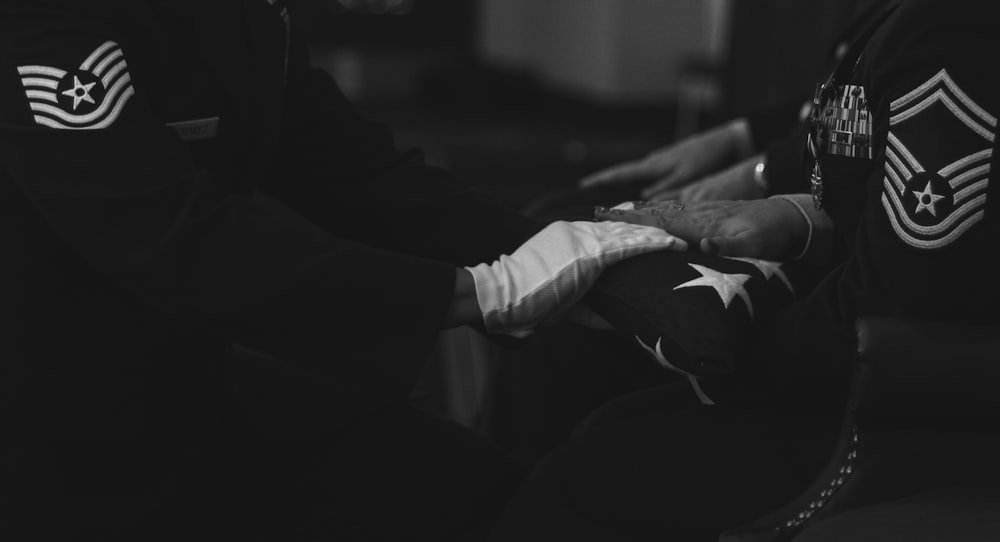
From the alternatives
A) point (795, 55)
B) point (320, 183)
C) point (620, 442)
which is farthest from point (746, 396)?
point (795, 55)

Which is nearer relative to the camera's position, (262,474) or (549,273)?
(549,273)

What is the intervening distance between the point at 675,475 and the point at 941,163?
331mm

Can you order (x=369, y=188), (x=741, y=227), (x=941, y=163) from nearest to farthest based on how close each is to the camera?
1. (x=941, y=163)
2. (x=741, y=227)
3. (x=369, y=188)

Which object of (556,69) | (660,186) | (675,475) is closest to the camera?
(675,475)

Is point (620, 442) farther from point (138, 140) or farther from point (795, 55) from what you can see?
point (795, 55)

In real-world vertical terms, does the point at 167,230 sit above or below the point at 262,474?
above

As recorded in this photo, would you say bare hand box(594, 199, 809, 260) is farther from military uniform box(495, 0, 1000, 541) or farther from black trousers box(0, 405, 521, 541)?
black trousers box(0, 405, 521, 541)

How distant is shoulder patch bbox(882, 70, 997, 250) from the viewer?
2.60 ft

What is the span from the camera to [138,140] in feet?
2.95

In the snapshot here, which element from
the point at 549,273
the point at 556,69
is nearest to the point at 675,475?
the point at 549,273

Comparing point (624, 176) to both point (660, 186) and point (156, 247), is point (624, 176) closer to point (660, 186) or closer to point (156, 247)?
point (660, 186)

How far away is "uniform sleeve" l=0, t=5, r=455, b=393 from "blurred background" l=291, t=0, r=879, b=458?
3.80 ft

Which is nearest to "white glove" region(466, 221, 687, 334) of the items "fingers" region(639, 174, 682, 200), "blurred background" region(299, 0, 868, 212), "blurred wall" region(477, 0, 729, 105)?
"fingers" region(639, 174, 682, 200)

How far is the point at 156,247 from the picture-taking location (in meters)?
0.88
